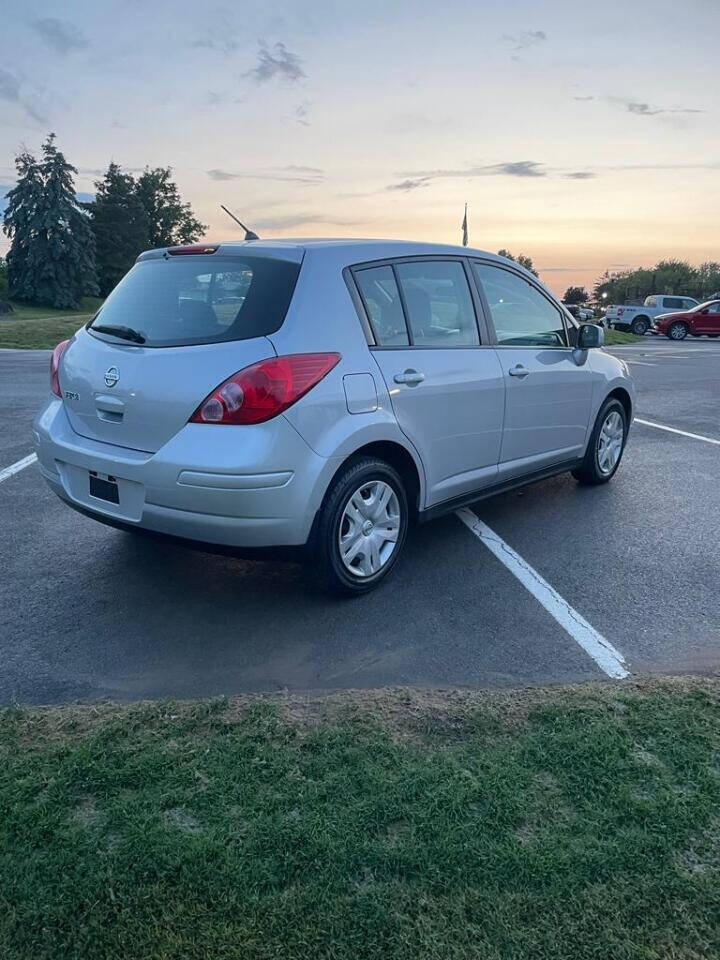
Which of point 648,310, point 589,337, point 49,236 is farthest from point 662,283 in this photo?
point 589,337

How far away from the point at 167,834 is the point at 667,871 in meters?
1.41

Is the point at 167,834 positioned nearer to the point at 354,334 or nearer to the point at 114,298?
the point at 354,334

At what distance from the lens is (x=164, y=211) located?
81500mm

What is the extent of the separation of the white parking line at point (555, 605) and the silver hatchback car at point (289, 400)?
0.40 m

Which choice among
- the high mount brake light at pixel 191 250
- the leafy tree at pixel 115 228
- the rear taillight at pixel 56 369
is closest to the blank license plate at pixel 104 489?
the rear taillight at pixel 56 369

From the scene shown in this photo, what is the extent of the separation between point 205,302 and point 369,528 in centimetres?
138

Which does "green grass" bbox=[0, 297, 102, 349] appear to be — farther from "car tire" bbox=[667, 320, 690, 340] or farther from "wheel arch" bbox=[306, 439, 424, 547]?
"car tire" bbox=[667, 320, 690, 340]

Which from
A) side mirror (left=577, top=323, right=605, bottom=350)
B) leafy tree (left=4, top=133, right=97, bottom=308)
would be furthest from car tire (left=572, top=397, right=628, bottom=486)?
leafy tree (left=4, top=133, right=97, bottom=308)

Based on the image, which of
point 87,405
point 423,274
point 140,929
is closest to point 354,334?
A: point 423,274

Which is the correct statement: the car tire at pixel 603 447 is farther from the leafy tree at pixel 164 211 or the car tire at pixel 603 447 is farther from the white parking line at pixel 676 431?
the leafy tree at pixel 164 211

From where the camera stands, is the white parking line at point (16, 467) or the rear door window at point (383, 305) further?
the white parking line at point (16, 467)

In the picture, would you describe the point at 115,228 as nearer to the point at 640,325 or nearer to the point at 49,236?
the point at 49,236

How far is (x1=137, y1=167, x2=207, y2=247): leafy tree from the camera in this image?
80.3m

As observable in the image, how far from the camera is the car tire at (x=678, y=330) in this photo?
33.5 meters
